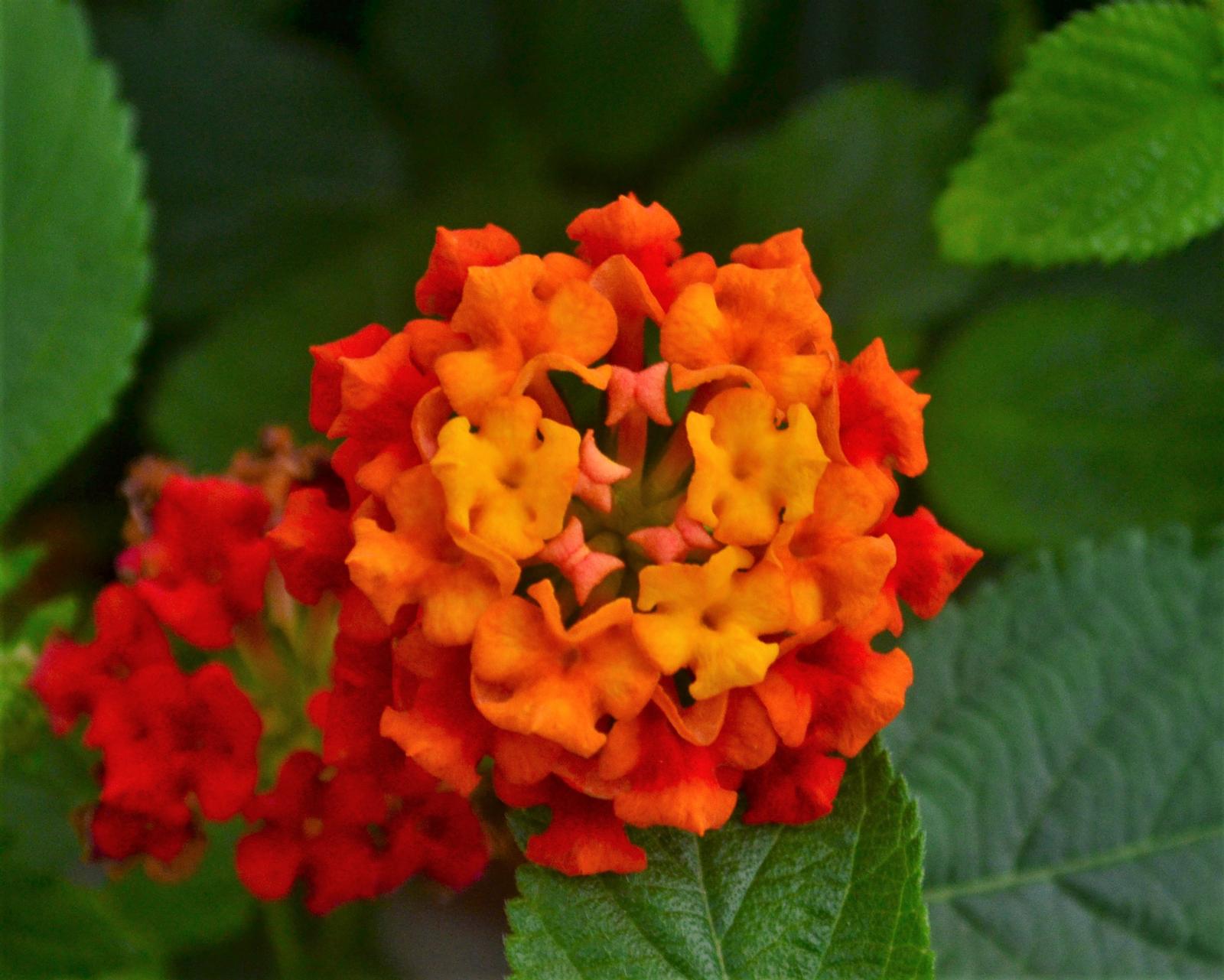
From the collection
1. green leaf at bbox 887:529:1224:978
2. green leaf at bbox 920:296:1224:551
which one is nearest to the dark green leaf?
green leaf at bbox 920:296:1224:551

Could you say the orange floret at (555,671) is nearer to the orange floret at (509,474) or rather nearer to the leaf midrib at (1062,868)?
the orange floret at (509,474)

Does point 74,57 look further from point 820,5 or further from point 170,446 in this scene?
point 820,5

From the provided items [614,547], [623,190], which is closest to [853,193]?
→ [623,190]

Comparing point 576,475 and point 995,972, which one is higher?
point 576,475

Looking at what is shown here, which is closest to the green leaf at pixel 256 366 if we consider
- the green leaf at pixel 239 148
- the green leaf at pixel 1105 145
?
the green leaf at pixel 239 148

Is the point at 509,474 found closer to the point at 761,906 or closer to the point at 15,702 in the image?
the point at 761,906

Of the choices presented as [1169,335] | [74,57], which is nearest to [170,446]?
[74,57]

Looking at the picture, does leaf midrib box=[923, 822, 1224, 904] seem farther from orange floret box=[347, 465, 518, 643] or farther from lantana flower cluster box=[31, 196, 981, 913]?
orange floret box=[347, 465, 518, 643]
